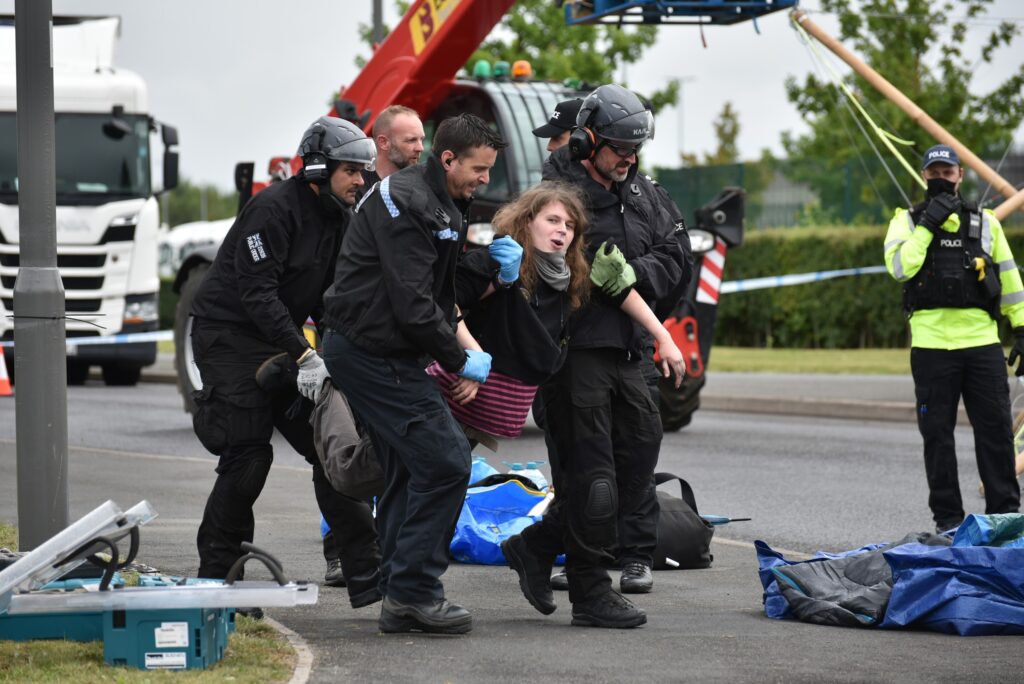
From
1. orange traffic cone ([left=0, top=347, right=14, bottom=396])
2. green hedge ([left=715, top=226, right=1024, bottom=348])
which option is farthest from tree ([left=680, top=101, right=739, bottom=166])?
orange traffic cone ([left=0, top=347, right=14, bottom=396])

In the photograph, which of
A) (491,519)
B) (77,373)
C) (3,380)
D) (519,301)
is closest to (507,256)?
(519,301)

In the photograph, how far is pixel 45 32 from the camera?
20.9 ft

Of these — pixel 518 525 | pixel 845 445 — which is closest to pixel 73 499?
pixel 518 525

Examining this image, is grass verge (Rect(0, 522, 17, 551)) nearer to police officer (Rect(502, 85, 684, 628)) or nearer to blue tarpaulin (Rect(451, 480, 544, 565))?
blue tarpaulin (Rect(451, 480, 544, 565))

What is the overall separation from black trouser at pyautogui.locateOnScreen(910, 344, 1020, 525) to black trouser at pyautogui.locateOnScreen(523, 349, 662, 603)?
103 inches

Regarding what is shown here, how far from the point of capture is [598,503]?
245 inches

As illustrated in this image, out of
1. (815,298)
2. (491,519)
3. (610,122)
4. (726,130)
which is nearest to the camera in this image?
(610,122)

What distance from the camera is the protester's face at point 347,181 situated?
6410 millimetres

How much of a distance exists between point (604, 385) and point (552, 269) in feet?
1.76

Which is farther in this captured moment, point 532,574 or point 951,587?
point 532,574

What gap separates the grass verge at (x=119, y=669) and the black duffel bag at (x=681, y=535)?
8.36ft

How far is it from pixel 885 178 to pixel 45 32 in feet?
78.2

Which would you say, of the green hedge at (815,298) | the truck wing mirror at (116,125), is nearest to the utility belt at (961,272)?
the truck wing mirror at (116,125)

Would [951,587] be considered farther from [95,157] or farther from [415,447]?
[95,157]
